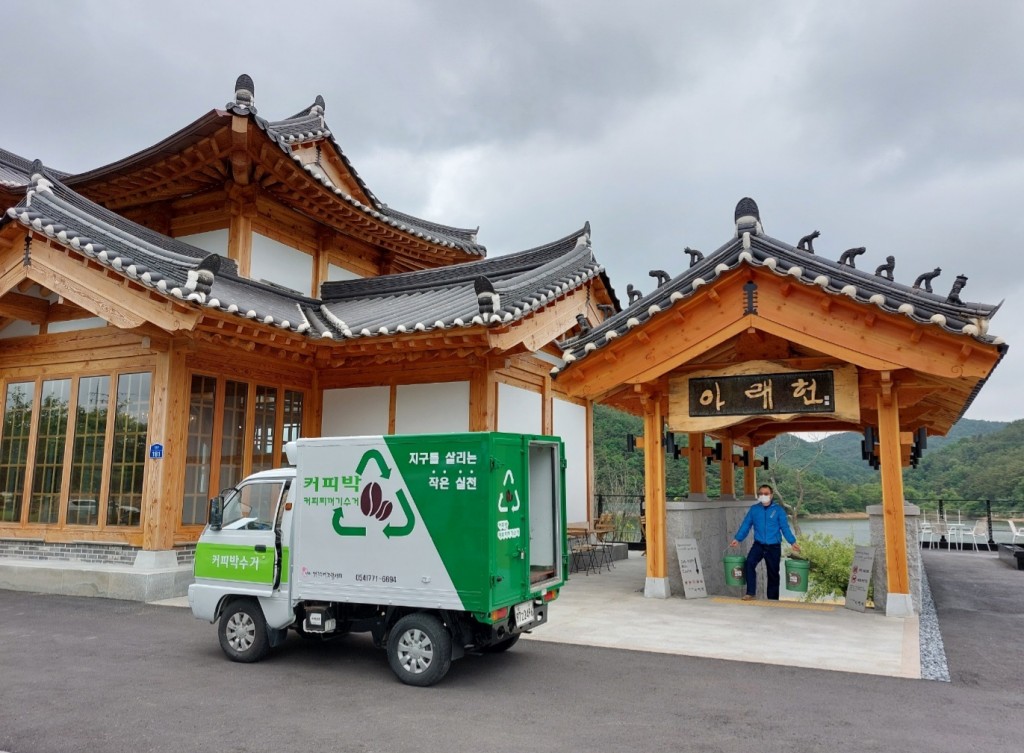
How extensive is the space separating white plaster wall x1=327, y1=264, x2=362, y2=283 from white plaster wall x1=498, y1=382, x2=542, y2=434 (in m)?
4.66

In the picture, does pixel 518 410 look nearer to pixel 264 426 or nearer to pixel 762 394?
pixel 264 426

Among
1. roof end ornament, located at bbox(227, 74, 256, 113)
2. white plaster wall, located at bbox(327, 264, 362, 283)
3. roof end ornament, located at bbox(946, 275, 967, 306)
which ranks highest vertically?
roof end ornament, located at bbox(227, 74, 256, 113)

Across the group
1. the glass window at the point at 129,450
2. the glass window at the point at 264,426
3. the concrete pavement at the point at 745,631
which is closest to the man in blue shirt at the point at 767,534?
the concrete pavement at the point at 745,631

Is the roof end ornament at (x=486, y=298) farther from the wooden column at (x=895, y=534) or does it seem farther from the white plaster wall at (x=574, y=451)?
the wooden column at (x=895, y=534)

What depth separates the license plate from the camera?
646 centimetres

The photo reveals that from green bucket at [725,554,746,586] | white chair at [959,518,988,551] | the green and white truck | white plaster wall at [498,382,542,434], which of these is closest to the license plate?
the green and white truck

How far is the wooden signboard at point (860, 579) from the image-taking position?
912 centimetres

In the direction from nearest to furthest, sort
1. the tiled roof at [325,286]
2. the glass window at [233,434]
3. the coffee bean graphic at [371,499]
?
1. the coffee bean graphic at [371,499]
2. the tiled roof at [325,286]
3. the glass window at [233,434]

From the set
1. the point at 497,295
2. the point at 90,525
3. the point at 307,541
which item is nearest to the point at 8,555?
the point at 90,525

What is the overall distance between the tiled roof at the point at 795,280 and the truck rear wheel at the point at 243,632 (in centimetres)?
530

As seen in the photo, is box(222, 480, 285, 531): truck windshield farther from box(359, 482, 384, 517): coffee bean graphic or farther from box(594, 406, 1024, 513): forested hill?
box(594, 406, 1024, 513): forested hill

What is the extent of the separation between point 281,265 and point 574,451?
23.7 feet

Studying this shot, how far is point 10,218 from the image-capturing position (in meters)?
10.9

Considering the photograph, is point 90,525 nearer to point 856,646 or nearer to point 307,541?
point 307,541
